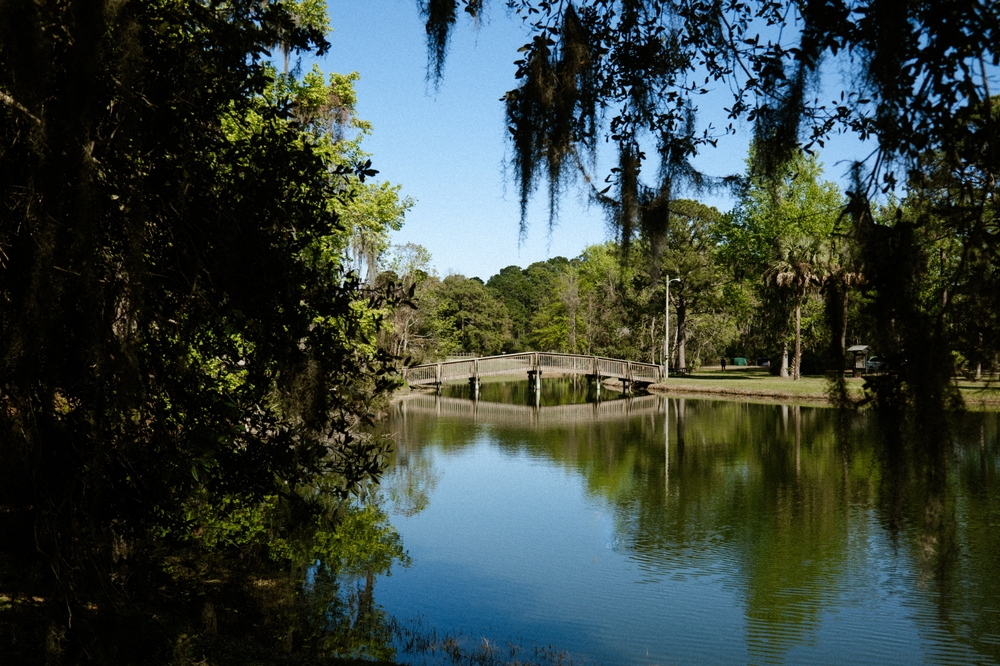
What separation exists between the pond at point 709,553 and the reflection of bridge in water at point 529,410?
8309 millimetres

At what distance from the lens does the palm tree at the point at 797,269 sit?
32.3 m

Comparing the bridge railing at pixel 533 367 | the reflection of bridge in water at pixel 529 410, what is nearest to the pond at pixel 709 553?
the reflection of bridge in water at pixel 529 410

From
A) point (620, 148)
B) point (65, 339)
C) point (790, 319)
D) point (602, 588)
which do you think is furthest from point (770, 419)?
point (65, 339)

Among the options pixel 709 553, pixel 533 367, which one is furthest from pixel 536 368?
pixel 709 553

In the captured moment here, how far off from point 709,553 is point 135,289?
8.50 metres

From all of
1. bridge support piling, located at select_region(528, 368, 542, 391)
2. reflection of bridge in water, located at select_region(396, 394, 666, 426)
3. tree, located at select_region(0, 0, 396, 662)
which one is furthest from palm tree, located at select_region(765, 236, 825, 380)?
tree, located at select_region(0, 0, 396, 662)

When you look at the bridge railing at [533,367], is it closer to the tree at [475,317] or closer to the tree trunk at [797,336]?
the tree trunk at [797,336]

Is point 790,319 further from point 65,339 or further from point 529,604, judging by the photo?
point 65,339

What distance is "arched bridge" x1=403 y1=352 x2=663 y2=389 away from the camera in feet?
119

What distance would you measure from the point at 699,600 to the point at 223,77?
6767 mm

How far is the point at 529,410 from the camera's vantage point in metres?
30.2

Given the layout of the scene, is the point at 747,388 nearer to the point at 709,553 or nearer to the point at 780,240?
the point at 780,240

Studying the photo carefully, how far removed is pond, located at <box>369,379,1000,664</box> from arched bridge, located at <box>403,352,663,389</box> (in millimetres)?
17845

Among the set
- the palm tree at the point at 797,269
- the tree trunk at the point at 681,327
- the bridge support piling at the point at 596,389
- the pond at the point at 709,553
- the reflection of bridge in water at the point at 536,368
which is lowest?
the pond at the point at 709,553
